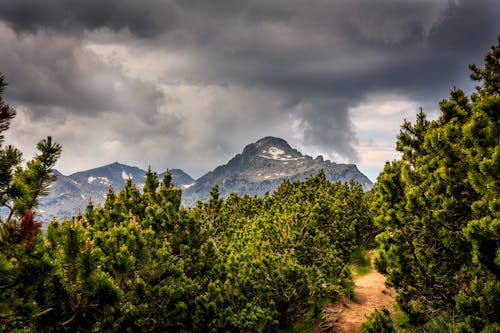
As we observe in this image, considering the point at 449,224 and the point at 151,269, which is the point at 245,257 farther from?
the point at 449,224

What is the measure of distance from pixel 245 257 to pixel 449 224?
657 centimetres

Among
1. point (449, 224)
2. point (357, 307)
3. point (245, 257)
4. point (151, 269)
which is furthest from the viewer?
point (357, 307)

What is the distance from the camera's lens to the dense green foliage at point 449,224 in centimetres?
518

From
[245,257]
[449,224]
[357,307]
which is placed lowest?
[357,307]

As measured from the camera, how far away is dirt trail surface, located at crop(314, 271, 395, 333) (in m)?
12.5

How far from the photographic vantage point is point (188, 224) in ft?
31.8

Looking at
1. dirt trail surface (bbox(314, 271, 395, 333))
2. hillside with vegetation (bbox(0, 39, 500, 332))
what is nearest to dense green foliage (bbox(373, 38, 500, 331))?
hillside with vegetation (bbox(0, 39, 500, 332))

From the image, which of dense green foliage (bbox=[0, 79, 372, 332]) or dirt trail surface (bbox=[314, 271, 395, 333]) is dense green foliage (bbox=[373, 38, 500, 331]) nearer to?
dirt trail surface (bbox=[314, 271, 395, 333])

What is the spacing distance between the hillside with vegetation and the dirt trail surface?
1108 mm

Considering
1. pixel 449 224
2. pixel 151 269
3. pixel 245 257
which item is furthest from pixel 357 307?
pixel 151 269

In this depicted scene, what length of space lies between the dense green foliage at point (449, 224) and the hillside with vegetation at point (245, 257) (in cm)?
3

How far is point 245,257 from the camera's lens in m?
10.8

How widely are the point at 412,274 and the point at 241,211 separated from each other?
901 inches

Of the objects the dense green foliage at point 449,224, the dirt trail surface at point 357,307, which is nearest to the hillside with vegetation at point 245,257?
the dense green foliage at point 449,224
